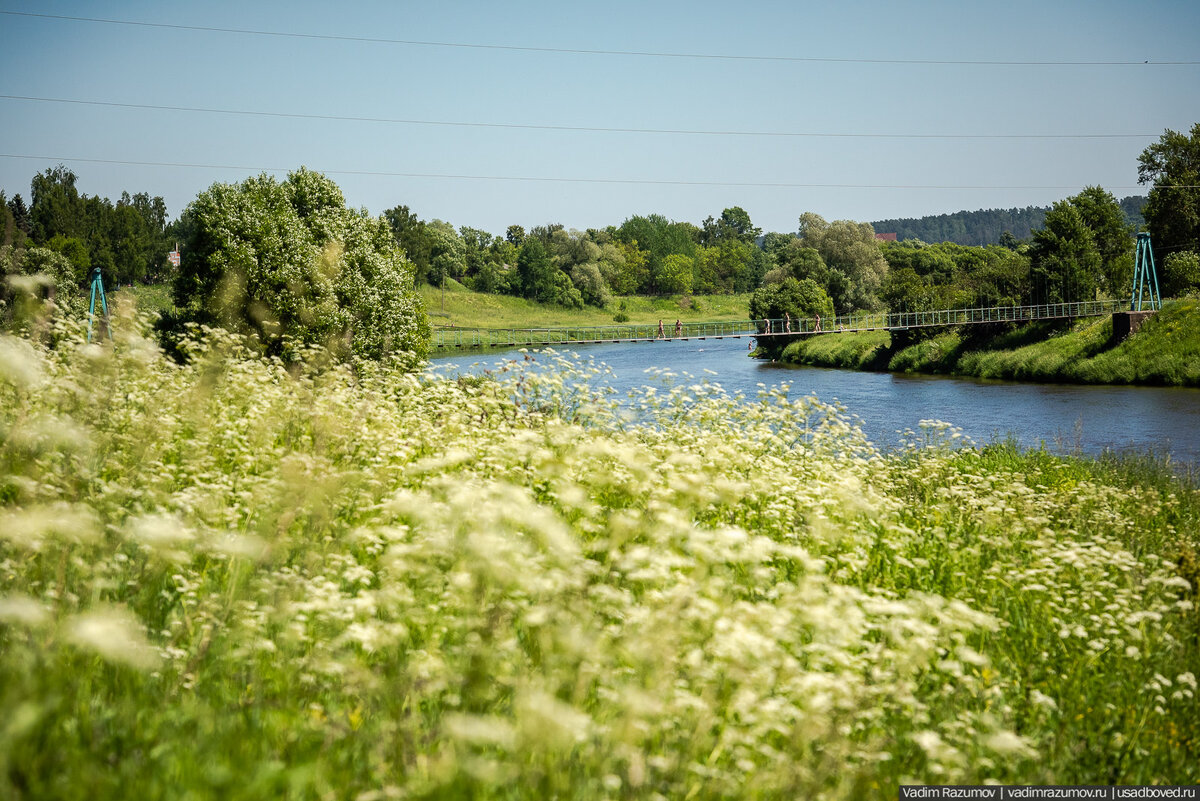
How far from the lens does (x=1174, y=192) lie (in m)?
62.6

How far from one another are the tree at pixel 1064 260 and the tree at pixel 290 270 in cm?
4616

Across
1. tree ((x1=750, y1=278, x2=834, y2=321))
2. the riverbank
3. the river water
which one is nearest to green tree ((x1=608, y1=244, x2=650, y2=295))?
tree ((x1=750, y1=278, x2=834, y2=321))

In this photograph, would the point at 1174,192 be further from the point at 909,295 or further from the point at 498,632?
the point at 498,632

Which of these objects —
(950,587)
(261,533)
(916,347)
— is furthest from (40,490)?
(916,347)

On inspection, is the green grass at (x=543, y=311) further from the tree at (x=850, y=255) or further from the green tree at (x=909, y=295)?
the green tree at (x=909, y=295)

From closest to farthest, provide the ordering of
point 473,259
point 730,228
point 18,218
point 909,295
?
point 18,218 → point 909,295 → point 473,259 → point 730,228

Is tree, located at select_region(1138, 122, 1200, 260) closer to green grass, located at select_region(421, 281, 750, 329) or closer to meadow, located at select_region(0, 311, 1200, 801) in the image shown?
green grass, located at select_region(421, 281, 750, 329)

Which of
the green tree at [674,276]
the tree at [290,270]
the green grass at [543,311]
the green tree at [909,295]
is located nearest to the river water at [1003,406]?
the tree at [290,270]

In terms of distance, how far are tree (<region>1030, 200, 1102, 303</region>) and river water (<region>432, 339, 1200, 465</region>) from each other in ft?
56.1

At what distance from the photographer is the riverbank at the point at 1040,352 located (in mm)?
38406

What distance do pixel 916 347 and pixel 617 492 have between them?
49.6 m

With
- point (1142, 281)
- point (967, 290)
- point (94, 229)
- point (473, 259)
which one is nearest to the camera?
point (1142, 281)

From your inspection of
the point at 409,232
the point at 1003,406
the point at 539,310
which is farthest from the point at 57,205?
the point at 1003,406

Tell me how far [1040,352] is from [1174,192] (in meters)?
28.7
